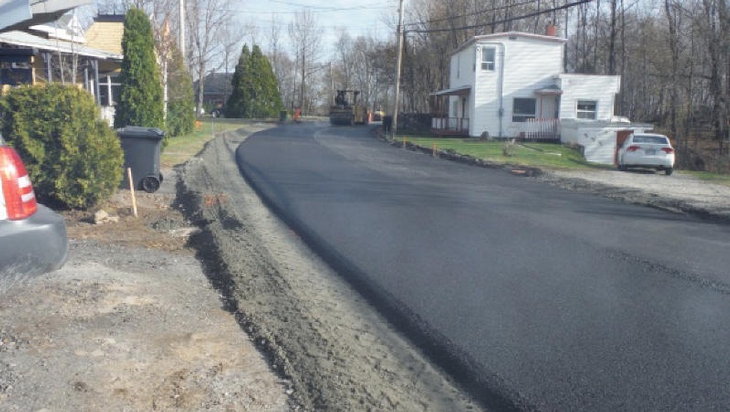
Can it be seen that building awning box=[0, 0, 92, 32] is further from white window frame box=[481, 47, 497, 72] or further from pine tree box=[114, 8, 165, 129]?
white window frame box=[481, 47, 497, 72]

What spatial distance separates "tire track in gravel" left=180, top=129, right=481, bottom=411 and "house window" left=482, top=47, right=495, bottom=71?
1226 inches

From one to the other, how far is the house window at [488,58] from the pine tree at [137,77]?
821 inches

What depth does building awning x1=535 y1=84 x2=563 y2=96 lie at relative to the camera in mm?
38775

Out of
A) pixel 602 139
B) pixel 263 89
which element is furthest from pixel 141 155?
pixel 263 89

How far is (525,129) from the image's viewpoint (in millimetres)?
38906

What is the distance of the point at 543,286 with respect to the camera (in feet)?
24.9

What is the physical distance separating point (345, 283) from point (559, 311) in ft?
7.59

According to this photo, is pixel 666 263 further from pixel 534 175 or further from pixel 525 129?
pixel 525 129

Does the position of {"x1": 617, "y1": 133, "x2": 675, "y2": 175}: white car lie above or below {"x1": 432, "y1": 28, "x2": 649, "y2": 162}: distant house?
below

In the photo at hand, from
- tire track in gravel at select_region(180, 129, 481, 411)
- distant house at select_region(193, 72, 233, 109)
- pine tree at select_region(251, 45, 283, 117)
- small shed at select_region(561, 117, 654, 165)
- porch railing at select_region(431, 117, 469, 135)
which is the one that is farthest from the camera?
distant house at select_region(193, 72, 233, 109)

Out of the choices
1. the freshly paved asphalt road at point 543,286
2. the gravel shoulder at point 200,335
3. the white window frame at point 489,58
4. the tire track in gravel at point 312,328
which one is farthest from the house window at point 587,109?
the gravel shoulder at point 200,335

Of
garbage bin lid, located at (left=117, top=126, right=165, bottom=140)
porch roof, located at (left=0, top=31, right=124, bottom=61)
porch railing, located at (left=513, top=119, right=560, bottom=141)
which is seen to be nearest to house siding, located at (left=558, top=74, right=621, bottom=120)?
porch railing, located at (left=513, top=119, right=560, bottom=141)

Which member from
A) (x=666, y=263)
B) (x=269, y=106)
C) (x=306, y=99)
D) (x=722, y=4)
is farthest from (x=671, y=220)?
(x=306, y=99)

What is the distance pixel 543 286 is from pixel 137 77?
65.7 ft
